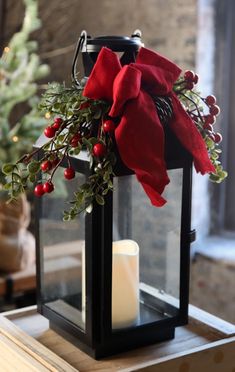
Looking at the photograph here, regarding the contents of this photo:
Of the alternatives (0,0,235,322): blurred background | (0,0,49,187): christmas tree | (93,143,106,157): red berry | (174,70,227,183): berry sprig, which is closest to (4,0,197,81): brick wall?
(0,0,235,322): blurred background

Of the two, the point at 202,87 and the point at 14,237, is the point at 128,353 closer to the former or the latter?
the point at 14,237

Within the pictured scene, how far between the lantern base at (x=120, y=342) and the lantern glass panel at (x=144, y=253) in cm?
2

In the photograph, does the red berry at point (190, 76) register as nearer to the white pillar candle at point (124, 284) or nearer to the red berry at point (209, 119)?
the red berry at point (209, 119)

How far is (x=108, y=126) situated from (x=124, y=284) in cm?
30

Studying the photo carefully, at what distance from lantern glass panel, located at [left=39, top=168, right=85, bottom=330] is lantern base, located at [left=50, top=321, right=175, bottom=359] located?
1.6 inches

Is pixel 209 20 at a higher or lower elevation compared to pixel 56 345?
higher

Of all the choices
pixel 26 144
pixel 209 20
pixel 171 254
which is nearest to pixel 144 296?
pixel 171 254

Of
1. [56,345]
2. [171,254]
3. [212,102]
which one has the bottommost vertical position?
[56,345]

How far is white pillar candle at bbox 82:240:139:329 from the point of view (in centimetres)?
116

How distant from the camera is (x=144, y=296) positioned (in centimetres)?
125

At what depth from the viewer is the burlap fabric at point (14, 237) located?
2.58 m

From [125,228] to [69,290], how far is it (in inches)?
7.6

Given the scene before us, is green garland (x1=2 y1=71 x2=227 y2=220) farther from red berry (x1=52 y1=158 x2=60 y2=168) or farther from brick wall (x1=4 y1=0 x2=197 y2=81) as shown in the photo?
brick wall (x1=4 y1=0 x2=197 y2=81)

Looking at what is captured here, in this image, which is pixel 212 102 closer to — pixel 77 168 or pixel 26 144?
pixel 77 168
